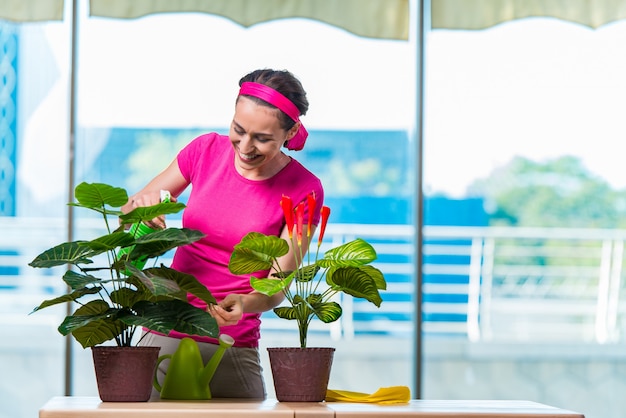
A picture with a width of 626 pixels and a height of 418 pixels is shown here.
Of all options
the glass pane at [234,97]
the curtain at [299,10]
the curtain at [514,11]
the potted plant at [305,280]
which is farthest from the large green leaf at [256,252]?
the curtain at [514,11]

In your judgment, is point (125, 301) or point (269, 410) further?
point (125, 301)

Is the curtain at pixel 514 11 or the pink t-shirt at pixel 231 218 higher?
the curtain at pixel 514 11

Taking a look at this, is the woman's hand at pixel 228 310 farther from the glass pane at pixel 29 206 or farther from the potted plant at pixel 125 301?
the glass pane at pixel 29 206

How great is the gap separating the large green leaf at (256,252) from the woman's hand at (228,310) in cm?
7

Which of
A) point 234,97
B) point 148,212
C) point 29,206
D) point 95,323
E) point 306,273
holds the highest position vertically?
point 234,97

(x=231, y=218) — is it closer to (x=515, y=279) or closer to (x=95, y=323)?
(x=95, y=323)

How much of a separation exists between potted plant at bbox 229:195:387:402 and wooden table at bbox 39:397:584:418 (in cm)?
5

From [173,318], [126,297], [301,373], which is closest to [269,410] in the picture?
[301,373]

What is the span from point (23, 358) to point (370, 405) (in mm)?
2493

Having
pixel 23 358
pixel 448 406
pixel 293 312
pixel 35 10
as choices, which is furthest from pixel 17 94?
pixel 448 406

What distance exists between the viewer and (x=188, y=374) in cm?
195

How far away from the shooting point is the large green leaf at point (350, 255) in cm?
191

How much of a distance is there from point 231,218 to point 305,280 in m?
0.33

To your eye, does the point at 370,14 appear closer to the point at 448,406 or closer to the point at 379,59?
the point at 379,59
